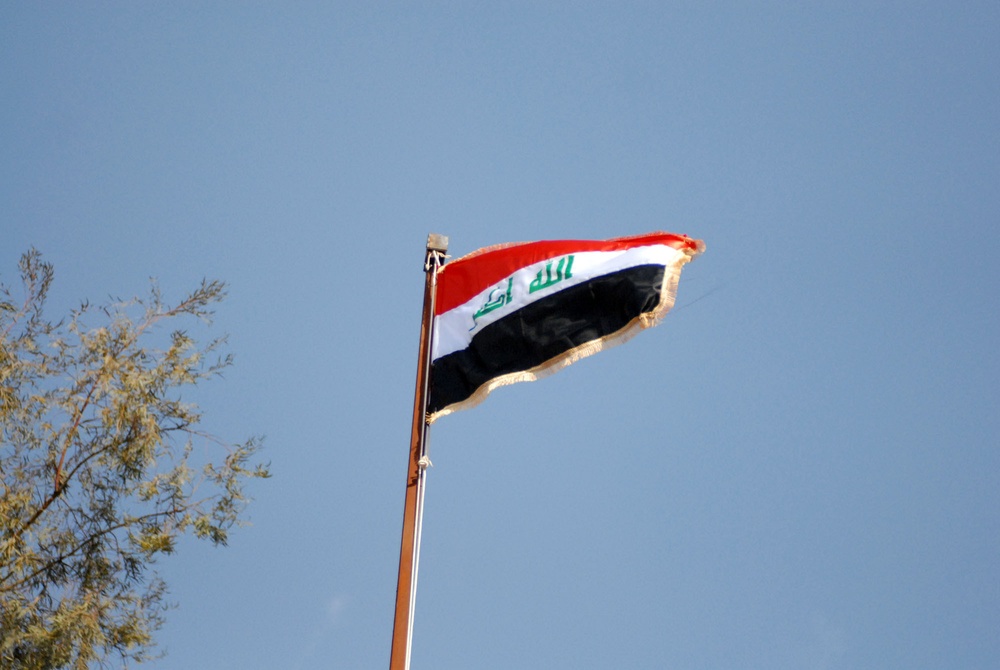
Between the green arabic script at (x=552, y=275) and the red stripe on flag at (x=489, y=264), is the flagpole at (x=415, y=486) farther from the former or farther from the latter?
the green arabic script at (x=552, y=275)

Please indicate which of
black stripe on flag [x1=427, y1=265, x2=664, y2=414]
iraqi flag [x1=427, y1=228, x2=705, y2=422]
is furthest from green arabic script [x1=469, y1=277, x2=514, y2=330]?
black stripe on flag [x1=427, y1=265, x2=664, y2=414]

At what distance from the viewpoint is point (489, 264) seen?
9.84 metres

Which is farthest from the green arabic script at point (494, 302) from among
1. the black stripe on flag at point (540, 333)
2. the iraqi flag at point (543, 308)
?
the black stripe on flag at point (540, 333)

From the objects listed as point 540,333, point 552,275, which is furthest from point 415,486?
point 552,275

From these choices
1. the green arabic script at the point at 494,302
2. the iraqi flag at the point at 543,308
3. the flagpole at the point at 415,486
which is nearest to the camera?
the flagpole at the point at 415,486

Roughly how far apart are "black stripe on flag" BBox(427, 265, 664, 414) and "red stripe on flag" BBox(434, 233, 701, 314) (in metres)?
0.31

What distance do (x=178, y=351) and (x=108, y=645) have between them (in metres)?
2.23

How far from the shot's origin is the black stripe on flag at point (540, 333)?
928 centimetres

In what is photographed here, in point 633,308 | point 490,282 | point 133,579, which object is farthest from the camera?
point 133,579

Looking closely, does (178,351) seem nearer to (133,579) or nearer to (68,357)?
(68,357)

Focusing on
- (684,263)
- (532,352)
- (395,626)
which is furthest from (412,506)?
(684,263)

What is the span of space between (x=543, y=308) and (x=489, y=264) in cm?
60

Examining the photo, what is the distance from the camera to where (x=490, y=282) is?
32.0ft

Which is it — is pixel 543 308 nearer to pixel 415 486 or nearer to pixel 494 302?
pixel 494 302
